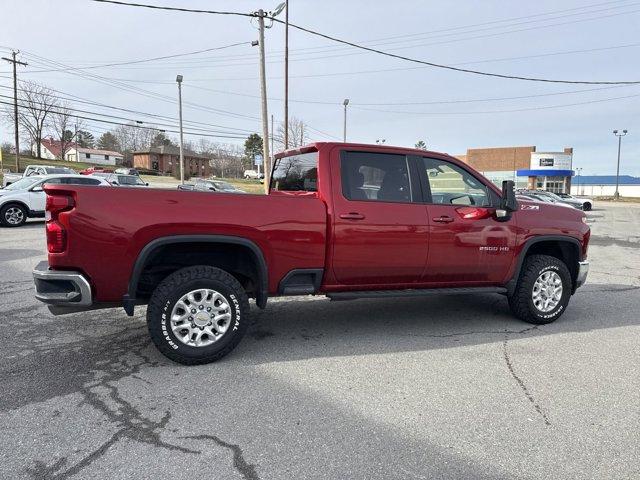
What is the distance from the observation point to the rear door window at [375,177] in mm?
4613

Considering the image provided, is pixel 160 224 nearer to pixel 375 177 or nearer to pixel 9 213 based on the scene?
pixel 375 177

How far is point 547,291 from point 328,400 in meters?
3.28

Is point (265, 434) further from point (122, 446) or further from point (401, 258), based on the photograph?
point (401, 258)

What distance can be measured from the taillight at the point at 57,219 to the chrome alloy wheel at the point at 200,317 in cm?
101

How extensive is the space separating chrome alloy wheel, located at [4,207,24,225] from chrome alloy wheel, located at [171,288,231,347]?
520 inches

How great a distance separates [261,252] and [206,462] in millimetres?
1885

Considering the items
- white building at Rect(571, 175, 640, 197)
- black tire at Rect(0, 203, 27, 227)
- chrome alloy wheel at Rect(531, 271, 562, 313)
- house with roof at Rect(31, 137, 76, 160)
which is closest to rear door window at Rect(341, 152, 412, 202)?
chrome alloy wheel at Rect(531, 271, 562, 313)

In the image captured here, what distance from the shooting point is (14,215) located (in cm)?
1441

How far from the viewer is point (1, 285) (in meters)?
6.81

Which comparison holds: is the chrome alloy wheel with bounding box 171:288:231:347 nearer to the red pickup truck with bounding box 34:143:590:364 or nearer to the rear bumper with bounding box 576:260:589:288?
the red pickup truck with bounding box 34:143:590:364

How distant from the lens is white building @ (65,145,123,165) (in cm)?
10088

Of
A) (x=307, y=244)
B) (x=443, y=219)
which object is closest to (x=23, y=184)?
(x=307, y=244)

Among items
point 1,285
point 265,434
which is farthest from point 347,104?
point 265,434

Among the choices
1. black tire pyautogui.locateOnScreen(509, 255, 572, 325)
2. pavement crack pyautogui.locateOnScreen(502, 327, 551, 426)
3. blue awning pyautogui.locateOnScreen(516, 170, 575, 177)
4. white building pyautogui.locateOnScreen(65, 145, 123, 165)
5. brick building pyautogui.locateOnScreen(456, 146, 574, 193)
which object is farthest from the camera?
white building pyautogui.locateOnScreen(65, 145, 123, 165)
